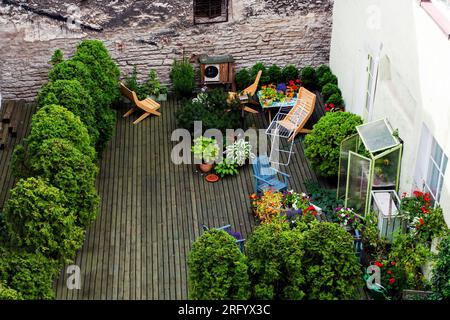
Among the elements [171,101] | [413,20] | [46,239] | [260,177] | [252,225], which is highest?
[171,101]

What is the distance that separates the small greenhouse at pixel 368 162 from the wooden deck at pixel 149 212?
1.33 meters

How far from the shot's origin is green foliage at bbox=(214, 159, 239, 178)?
45.4ft

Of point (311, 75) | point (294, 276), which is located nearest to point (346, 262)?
point (294, 276)

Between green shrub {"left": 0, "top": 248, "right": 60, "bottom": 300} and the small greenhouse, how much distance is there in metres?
5.38

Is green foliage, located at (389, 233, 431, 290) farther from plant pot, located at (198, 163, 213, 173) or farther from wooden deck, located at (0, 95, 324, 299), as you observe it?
plant pot, located at (198, 163, 213, 173)

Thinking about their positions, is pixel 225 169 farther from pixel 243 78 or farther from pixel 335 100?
pixel 243 78

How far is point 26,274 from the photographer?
365 inches

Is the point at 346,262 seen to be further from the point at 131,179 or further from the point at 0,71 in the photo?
the point at 0,71

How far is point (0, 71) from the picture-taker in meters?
15.8

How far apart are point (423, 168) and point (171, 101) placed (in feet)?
23.5

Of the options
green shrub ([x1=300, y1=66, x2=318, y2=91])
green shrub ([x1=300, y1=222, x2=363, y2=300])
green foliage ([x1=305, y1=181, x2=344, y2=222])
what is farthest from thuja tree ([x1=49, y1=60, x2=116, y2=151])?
green shrub ([x1=300, y1=222, x2=363, y2=300])

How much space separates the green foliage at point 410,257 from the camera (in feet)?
33.7

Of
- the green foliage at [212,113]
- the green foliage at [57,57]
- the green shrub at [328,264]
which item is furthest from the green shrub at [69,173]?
the green foliage at [57,57]

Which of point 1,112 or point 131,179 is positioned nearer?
point 131,179
